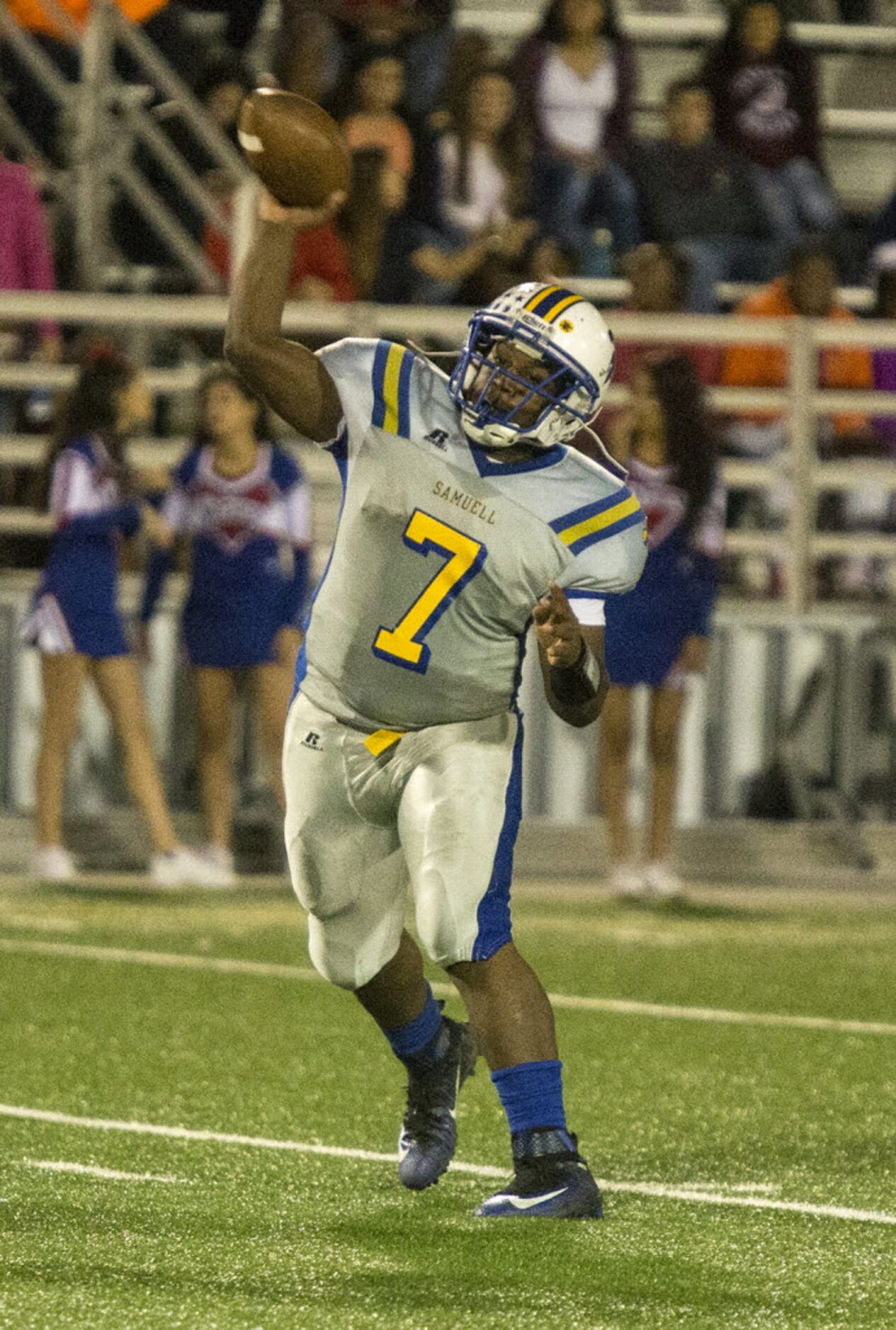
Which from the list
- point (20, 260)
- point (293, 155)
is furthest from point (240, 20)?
point (293, 155)

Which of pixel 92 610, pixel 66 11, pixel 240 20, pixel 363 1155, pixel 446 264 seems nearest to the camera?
pixel 363 1155

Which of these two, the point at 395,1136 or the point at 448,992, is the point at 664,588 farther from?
the point at 395,1136

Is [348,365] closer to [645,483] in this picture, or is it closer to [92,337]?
[645,483]

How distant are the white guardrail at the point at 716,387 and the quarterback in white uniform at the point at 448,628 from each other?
5831mm

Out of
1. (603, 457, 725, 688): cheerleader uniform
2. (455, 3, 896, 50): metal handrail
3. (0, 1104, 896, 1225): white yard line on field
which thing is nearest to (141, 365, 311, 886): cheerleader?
A: (603, 457, 725, 688): cheerleader uniform

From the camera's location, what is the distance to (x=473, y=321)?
515cm

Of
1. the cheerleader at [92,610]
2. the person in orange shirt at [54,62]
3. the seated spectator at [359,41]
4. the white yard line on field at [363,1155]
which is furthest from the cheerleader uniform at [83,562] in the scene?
the white yard line on field at [363,1155]

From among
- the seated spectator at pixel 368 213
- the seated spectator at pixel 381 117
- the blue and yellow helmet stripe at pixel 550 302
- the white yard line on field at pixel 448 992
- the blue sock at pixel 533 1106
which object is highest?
the seated spectator at pixel 381 117

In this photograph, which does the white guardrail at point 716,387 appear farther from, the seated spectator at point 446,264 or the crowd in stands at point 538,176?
the seated spectator at point 446,264

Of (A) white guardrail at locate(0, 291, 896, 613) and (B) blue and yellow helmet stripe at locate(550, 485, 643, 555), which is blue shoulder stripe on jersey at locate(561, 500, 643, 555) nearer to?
(B) blue and yellow helmet stripe at locate(550, 485, 643, 555)

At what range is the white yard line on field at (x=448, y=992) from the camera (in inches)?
301

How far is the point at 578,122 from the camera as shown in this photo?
43.3 feet

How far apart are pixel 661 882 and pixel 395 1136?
4345 millimetres

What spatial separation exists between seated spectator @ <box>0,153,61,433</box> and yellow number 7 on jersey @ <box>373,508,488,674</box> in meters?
6.43
